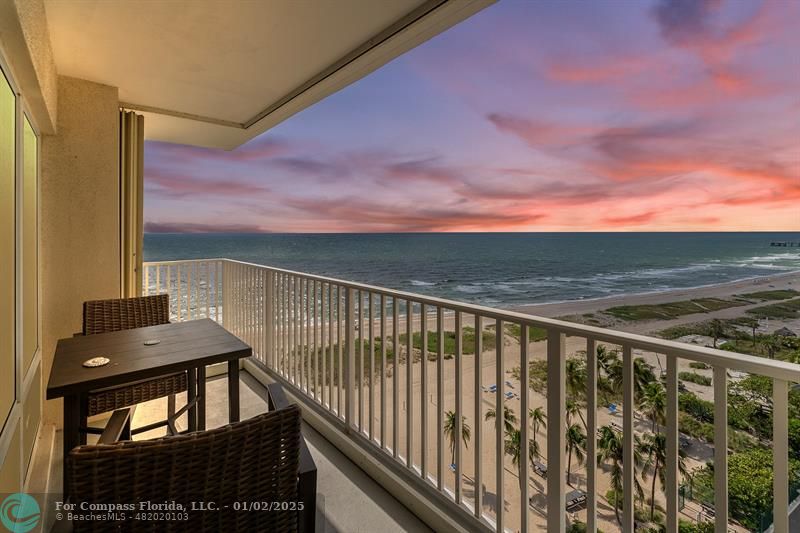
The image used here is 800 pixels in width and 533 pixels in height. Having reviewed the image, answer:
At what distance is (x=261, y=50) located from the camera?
2348 mm

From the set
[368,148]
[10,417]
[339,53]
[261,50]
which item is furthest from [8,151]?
[368,148]

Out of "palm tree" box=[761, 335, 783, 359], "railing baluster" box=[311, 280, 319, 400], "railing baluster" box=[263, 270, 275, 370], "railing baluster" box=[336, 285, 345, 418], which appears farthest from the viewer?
"palm tree" box=[761, 335, 783, 359]

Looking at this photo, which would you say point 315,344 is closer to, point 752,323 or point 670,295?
point 752,323

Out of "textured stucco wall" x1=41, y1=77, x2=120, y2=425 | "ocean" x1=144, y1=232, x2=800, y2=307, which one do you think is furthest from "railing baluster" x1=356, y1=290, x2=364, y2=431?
"ocean" x1=144, y1=232, x2=800, y2=307

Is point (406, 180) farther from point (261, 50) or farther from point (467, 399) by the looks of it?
point (261, 50)

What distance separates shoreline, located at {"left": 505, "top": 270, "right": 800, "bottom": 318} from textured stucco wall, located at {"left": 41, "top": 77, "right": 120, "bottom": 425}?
16.2 metres

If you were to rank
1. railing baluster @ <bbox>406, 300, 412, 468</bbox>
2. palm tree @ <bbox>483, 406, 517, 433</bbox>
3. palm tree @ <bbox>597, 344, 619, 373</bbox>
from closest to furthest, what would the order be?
palm tree @ <bbox>597, 344, 619, 373</bbox>
railing baluster @ <bbox>406, 300, 412, 468</bbox>
palm tree @ <bbox>483, 406, 517, 433</bbox>

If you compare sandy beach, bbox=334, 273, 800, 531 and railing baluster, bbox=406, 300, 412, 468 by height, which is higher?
railing baluster, bbox=406, 300, 412, 468

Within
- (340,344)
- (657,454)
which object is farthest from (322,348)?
(657,454)

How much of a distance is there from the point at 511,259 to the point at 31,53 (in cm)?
3023

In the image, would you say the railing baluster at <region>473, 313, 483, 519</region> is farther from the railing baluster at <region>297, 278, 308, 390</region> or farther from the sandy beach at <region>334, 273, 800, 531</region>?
the railing baluster at <region>297, 278, 308, 390</region>

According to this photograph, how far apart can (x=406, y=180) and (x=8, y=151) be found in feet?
78.9

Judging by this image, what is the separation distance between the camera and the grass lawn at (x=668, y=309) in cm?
1645

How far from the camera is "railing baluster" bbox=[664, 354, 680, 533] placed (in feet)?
3.29
